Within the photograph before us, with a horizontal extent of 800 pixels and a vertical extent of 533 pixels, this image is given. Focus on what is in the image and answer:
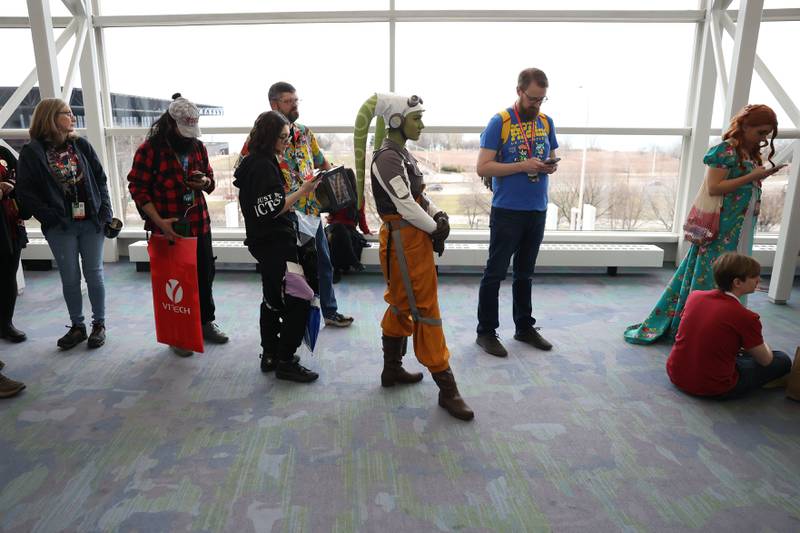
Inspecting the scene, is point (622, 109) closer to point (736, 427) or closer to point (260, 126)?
point (736, 427)

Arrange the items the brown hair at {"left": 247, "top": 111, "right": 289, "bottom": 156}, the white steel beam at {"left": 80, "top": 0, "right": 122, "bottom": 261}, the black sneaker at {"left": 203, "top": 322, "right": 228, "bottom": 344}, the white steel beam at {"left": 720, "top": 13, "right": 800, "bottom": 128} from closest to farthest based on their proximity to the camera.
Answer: the brown hair at {"left": 247, "top": 111, "right": 289, "bottom": 156} → the black sneaker at {"left": 203, "top": 322, "right": 228, "bottom": 344} → the white steel beam at {"left": 720, "top": 13, "right": 800, "bottom": 128} → the white steel beam at {"left": 80, "top": 0, "right": 122, "bottom": 261}

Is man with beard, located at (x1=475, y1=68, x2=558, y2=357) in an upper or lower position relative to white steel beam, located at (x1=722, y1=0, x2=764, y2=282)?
lower

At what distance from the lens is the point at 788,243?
431 cm

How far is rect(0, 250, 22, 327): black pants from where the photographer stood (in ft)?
10.8

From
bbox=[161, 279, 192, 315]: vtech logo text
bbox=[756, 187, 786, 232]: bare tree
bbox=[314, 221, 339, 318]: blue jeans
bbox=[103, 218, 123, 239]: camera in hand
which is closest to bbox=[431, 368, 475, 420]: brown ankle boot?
bbox=[314, 221, 339, 318]: blue jeans

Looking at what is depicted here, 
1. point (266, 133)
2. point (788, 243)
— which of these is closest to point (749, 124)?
point (788, 243)

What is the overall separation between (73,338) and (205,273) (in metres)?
0.93

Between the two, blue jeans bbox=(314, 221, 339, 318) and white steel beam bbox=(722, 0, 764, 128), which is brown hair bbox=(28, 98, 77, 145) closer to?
blue jeans bbox=(314, 221, 339, 318)

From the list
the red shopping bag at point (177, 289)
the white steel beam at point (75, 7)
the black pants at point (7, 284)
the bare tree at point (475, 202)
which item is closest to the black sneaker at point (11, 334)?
the black pants at point (7, 284)

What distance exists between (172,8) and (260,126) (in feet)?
11.4

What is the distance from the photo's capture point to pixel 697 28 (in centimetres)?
518

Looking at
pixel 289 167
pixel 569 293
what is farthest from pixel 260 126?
pixel 569 293

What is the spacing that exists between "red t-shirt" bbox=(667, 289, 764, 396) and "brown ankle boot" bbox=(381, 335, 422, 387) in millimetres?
1356

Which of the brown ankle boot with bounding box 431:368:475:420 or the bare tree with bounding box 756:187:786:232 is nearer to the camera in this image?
the brown ankle boot with bounding box 431:368:475:420
